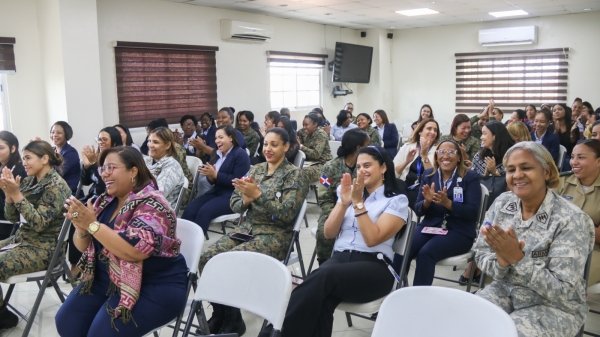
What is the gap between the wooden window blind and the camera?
5453mm

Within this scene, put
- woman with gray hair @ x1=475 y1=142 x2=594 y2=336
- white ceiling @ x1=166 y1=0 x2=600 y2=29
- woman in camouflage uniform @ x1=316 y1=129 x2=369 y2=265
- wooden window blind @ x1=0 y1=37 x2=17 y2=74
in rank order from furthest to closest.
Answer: white ceiling @ x1=166 y1=0 x2=600 y2=29 < wooden window blind @ x1=0 y1=37 x2=17 y2=74 < woman in camouflage uniform @ x1=316 y1=129 x2=369 y2=265 < woman with gray hair @ x1=475 y1=142 x2=594 y2=336

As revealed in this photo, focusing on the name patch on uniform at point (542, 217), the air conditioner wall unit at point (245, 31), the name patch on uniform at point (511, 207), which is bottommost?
the name patch on uniform at point (542, 217)

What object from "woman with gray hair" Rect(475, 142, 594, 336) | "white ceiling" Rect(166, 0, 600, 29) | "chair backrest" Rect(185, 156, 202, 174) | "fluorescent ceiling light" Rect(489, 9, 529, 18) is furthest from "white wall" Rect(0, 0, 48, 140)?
"fluorescent ceiling light" Rect(489, 9, 529, 18)

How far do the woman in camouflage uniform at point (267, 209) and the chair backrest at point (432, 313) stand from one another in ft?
4.57

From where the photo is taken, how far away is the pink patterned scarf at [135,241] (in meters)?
2.08

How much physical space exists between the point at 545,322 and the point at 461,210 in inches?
48.2

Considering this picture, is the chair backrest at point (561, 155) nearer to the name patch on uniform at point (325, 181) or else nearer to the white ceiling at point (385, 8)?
the name patch on uniform at point (325, 181)

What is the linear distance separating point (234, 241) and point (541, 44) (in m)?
8.96

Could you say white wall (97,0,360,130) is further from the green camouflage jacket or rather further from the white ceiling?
the green camouflage jacket

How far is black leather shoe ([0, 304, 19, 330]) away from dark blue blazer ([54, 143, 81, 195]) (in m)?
1.79

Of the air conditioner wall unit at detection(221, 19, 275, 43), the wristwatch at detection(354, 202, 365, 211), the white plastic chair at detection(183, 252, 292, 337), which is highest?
the air conditioner wall unit at detection(221, 19, 275, 43)

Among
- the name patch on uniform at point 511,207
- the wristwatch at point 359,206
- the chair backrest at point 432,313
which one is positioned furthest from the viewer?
the wristwatch at point 359,206

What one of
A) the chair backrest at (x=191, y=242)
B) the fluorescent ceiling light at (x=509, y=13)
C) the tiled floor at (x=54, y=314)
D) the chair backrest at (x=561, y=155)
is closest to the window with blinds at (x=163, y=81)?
the tiled floor at (x=54, y=314)

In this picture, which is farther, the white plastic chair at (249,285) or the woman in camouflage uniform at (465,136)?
the woman in camouflage uniform at (465,136)
